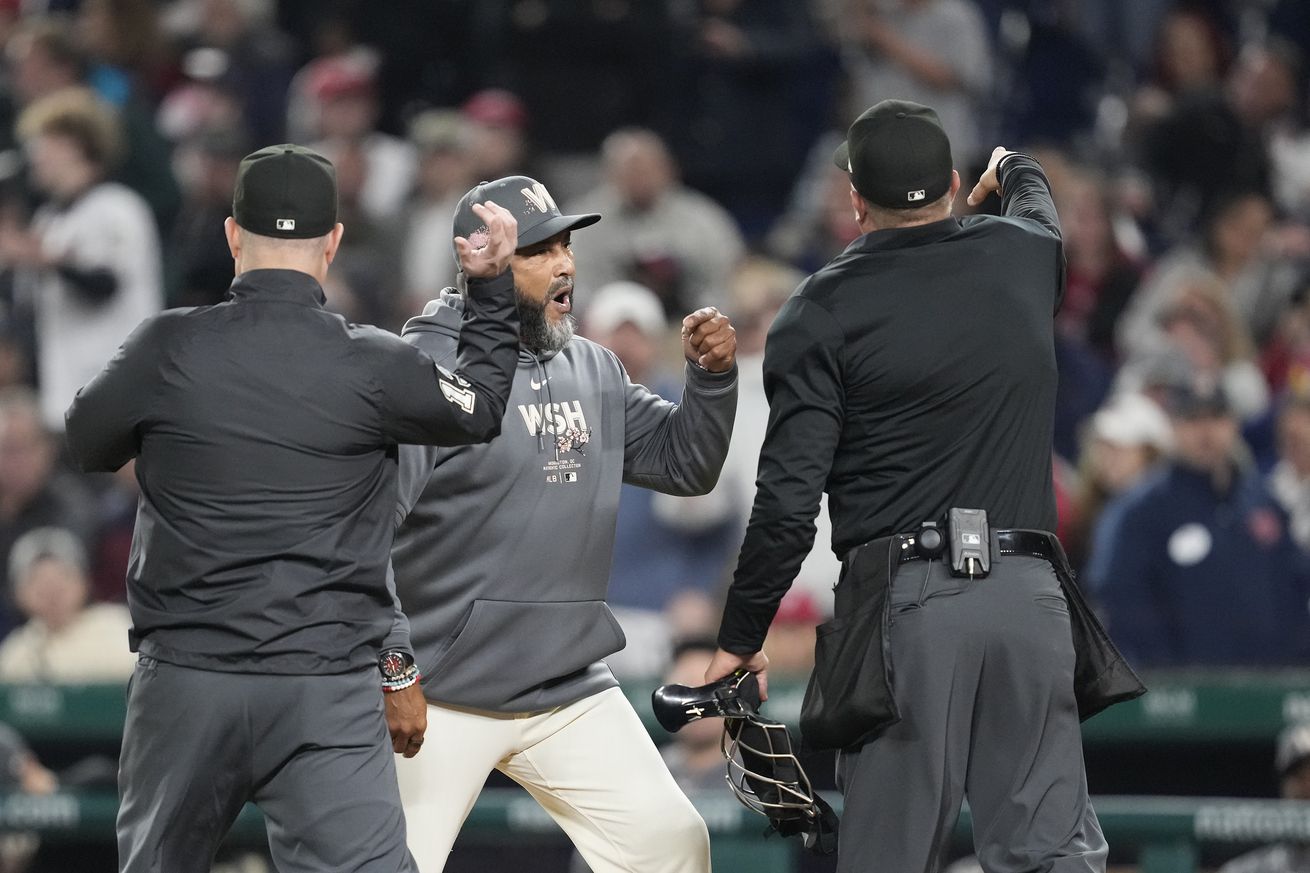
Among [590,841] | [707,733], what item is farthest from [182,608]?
[707,733]

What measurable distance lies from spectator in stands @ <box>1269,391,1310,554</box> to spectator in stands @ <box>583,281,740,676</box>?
2155 mm

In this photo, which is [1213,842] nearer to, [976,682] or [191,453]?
[976,682]

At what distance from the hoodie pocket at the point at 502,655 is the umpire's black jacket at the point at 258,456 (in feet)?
1.70

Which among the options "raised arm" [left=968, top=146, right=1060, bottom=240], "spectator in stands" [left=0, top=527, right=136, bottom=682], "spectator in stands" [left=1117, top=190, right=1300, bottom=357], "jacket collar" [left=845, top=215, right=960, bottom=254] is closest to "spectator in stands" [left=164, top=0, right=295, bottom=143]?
"spectator in stands" [left=0, top=527, right=136, bottom=682]

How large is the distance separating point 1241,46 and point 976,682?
772 cm

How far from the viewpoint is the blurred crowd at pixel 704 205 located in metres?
7.99

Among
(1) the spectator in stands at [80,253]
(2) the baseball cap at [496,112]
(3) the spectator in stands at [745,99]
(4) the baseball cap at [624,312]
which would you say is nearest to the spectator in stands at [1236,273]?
(4) the baseball cap at [624,312]

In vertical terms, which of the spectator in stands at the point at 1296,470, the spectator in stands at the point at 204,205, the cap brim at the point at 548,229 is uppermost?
the cap brim at the point at 548,229

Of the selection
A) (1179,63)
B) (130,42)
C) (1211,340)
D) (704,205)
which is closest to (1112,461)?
(1211,340)

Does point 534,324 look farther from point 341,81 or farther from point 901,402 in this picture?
point 341,81

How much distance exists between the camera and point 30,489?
9.16 meters

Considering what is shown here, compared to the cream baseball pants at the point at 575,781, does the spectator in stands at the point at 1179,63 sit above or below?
above

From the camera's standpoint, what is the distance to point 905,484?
15.0 ft

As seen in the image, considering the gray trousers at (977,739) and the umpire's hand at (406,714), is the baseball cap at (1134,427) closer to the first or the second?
the gray trousers at (977,739)
